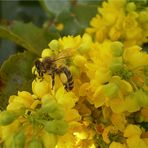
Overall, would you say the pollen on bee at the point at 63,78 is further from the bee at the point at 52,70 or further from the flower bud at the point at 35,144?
the flower bud at the point at 35,144

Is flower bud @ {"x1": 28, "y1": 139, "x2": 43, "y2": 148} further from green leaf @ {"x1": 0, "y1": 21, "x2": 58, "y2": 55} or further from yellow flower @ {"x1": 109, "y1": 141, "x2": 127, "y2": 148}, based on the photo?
green leaf @ {"x1": 0, "y1": 21, "x2": 58, "y2": 55}

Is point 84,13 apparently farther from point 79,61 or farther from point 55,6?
point 79,61

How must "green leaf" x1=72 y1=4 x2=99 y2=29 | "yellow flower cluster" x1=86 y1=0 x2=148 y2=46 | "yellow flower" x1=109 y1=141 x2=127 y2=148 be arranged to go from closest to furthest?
"yellow flower" x1=109 y1=141 x2=127 y2=148 → "yellow flower cluster" x1=86 y1=0 x2=148 y2=46 → "green leaf" x1=72 y1=4 x2=99 y2=29

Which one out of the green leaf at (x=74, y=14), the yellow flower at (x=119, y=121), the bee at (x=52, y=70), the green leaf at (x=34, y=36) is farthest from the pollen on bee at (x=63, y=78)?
the green leaf at (x=74, y=14)

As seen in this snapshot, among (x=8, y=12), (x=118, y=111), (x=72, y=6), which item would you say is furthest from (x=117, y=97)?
(x=8, y=12)

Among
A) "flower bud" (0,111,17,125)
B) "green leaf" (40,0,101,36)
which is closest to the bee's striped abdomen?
"flower bud" (0,111,17,125)

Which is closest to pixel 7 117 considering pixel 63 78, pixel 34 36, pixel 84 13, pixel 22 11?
pixel 63 78
